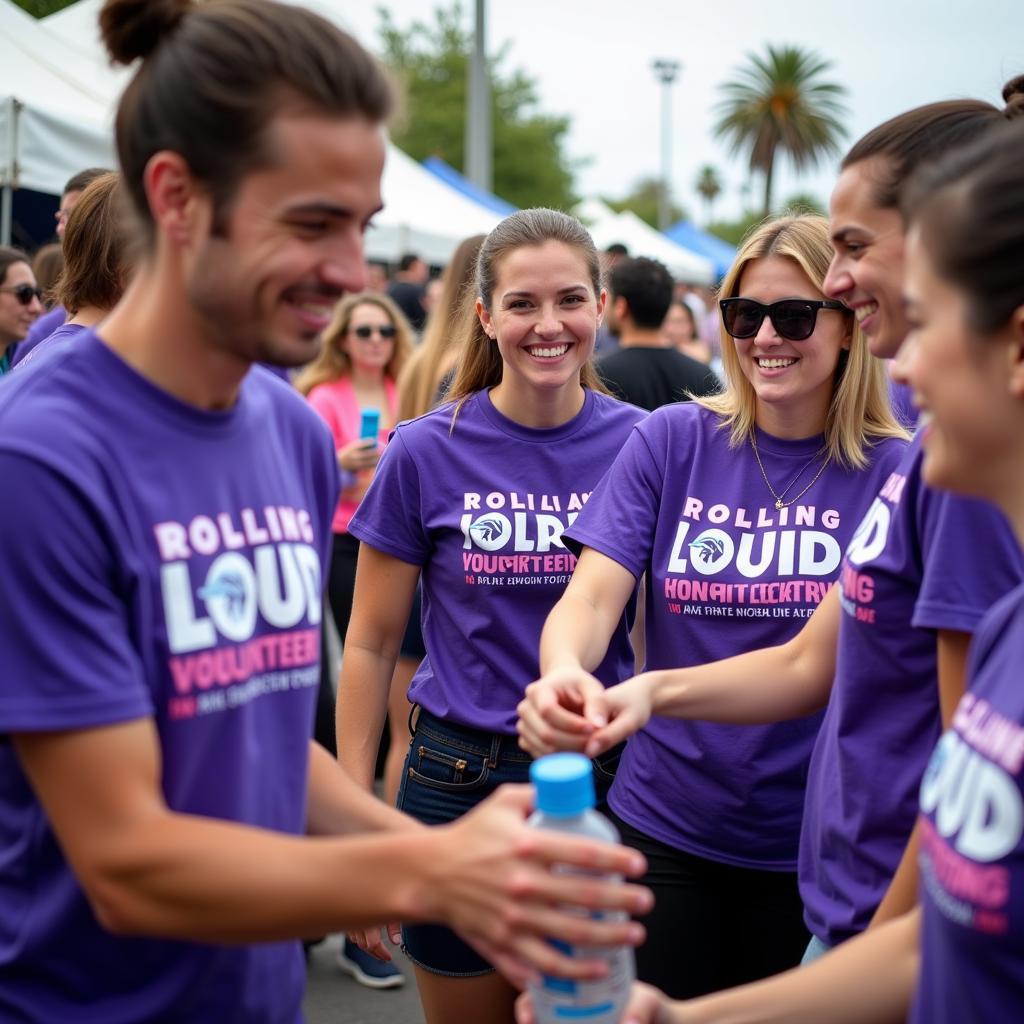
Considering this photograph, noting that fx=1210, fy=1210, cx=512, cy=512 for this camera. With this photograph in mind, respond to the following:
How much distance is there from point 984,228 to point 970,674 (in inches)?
23.1

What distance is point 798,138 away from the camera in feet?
182

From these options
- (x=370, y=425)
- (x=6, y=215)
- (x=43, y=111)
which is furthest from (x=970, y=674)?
(x=6, y=215)

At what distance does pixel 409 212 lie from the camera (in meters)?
13.0

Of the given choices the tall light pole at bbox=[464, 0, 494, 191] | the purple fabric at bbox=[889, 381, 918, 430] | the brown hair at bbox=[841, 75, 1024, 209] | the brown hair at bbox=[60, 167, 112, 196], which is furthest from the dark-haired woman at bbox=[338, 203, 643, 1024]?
the tall light pole at bbox=[464, 0, 494, 191]

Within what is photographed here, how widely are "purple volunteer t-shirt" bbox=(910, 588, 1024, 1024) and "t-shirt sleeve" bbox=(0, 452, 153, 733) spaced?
1012 millimetres

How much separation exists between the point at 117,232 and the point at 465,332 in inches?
44.4

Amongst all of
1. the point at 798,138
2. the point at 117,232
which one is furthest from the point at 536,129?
the point at 117,232

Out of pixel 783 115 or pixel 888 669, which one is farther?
pixel 783 115

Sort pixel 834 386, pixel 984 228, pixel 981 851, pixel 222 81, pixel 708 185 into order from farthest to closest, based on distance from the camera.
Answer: pixel 708 185 → pixel 834 386 → pixel 222 81 → pixel 984 228 → pixel 981 851

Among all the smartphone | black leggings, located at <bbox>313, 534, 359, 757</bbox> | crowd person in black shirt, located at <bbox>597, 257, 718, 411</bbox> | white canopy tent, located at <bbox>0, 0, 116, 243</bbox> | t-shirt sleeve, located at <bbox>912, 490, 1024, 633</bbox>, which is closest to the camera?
t-shirt sleeve, located at <bbox>912, 490, 1024, 633</bbox>

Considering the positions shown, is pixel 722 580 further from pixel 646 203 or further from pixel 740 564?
pixel 646 203

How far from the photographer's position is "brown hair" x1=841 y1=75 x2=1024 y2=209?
226cm

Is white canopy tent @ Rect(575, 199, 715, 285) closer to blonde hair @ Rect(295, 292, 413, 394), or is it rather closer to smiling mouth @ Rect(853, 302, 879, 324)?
blonde hair @ Rect(295, 292, 413, 394)

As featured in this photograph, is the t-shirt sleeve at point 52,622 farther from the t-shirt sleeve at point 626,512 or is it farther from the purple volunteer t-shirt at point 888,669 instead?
the t-shirt sleeve at point 626,512
